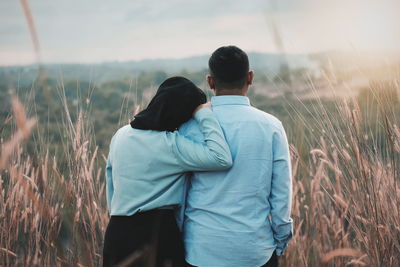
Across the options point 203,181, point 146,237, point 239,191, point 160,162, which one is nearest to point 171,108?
point 160,162

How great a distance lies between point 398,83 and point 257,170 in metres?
1.09

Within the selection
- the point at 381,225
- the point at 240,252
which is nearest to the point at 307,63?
the point at 381,225

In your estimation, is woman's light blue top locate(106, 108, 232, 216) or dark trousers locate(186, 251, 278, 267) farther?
dark trousers locate(186, 251, 278, 267)

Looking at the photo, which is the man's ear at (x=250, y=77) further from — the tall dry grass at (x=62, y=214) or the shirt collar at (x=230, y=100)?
the tall dry grass at (x=62, y=214)

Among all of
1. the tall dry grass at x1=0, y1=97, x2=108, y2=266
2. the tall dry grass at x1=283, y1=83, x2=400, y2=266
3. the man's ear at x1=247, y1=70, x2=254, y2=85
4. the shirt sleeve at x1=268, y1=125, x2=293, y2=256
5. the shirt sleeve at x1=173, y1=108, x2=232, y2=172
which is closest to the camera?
the shirt sleeve at x1=173, y1=108, x2=232, y2=172

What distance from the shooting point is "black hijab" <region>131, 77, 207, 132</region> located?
1.88 meters

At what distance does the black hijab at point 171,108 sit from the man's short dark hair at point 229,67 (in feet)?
0.35

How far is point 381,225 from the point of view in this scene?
2.29 metres

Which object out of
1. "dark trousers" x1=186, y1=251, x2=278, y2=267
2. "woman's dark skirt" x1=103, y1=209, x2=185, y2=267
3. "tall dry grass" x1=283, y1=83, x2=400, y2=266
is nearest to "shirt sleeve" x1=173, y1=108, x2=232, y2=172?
"woman's dark skirt" x1=103, y1=209, x2=185, y2=267

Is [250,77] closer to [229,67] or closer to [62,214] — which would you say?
[229,67]

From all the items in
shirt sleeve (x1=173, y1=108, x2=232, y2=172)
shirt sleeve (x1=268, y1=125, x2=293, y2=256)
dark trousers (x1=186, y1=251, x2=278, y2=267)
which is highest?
shirt sleeve (x1=173, y1=108, x2=232, y2=172)

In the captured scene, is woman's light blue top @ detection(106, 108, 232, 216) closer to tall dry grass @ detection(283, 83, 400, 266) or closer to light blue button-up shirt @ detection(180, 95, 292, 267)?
light blue button-up shirt @ detection(180, 95, 292, 267)

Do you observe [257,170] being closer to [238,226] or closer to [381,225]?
[238,226]

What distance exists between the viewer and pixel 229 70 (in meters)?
1.92
